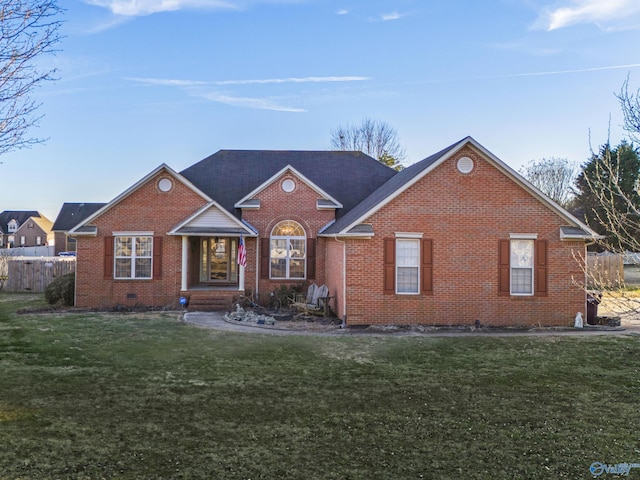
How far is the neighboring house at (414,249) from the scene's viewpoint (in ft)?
45.8

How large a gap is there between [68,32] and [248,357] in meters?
6.89

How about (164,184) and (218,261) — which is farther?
(218,261)

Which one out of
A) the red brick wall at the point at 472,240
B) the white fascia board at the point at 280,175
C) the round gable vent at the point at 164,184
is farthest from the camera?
the white fascia board at the point at 280,175

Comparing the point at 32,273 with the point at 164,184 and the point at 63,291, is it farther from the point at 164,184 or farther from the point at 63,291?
the point at 164,184

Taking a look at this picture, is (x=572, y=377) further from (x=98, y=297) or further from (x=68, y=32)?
(x=98, y=297)

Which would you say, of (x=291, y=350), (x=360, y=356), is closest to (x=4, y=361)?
(x=291, y=350)

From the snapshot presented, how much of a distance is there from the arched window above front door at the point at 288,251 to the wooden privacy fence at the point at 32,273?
480 inches

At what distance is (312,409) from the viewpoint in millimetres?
6629

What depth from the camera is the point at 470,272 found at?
14164mm

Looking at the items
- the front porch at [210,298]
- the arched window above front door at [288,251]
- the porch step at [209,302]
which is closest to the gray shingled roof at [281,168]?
the arched window above front door at [288,251]

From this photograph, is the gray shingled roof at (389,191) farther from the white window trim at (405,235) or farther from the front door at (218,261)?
the front door at (218,261)

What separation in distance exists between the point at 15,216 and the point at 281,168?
77.4 metres

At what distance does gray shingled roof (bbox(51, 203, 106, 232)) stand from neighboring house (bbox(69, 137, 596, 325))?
117 ft
